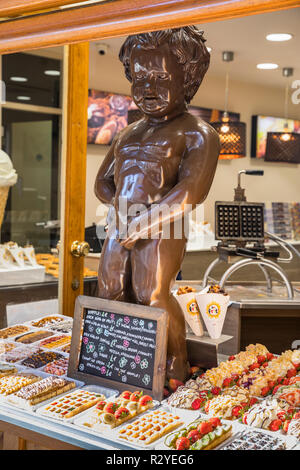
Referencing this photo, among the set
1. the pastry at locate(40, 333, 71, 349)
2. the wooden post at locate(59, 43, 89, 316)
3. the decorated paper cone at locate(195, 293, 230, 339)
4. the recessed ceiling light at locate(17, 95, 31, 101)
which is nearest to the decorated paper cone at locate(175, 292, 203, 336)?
the decorated paper cone at locate(195, 293, 230, 339)

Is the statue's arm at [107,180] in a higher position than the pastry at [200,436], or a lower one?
higher

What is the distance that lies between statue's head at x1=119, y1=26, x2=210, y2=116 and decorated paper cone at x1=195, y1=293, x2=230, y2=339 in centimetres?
68

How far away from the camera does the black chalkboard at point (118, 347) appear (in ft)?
5.32

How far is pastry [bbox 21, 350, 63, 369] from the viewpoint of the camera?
1917mm

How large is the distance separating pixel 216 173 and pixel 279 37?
A: 1022mm

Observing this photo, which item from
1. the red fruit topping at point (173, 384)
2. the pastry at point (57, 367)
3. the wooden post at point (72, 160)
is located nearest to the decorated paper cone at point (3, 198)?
the wooden post at point (72, 160)

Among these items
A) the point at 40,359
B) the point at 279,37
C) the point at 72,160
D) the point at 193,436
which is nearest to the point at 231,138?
the point at 279,37

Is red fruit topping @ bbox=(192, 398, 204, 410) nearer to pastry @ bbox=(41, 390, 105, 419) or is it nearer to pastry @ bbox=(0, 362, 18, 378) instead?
pastry @ bbox=(41, 390, 105, 419)

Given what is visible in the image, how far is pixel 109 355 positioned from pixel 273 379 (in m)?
0.53

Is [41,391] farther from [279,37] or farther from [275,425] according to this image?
[279,37]

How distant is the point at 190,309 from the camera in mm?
1987

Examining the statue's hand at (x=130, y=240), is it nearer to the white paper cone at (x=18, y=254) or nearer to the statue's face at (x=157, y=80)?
the statue's face at (x=157, y=80)

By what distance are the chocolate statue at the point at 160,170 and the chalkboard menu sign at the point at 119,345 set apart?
8 centimetres

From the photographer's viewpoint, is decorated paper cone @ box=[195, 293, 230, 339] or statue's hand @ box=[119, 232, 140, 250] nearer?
statue's hand @ box=[119, 232, 140, 250]
